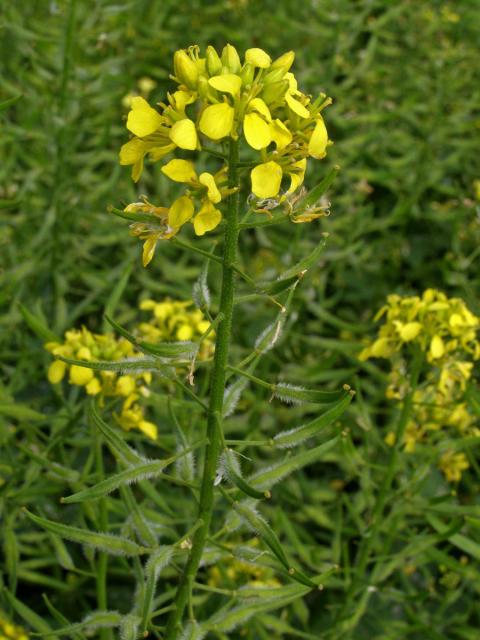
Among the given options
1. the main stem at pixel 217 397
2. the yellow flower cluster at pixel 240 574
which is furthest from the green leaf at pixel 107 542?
the yellow flower cluster at pixel 240 574

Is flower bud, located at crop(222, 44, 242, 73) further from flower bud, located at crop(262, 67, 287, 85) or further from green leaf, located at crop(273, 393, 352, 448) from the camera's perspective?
green leaf, located at crop(273, 393, 352, 448)

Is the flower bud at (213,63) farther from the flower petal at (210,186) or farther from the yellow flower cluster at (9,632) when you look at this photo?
the yellow flower cluster at (9,632)

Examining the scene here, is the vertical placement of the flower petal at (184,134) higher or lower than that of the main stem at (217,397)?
higher

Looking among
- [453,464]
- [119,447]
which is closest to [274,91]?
[119,447]

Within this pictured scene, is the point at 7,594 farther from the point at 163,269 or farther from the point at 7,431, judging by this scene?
the point at 163,269

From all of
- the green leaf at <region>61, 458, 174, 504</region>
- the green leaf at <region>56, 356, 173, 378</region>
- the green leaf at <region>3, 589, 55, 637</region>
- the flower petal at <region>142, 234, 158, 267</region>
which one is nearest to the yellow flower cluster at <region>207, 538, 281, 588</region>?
the green leaf at <region>3, 589, 55, 637</region>

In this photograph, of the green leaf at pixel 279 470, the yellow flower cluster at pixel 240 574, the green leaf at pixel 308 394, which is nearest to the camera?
the green leaf at pixel 308 394

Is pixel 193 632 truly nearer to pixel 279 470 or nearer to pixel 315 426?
pixel 279 470
